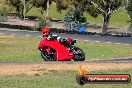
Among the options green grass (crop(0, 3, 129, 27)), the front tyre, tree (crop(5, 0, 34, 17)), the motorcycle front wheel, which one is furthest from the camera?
green grass (crop(0, 3, 129, 27))

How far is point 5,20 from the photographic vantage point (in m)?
70.1

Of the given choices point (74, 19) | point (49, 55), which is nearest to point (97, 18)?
point (74, 19)

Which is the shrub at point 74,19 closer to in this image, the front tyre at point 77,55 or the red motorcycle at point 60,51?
the red motorcycle at point 60,51

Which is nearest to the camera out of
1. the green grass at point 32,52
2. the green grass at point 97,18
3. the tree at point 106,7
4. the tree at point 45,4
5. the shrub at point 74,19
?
the green grass at point 32,52

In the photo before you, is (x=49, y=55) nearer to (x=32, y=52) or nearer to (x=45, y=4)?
(x=32, y=52)

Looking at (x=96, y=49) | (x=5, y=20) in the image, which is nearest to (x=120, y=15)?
(x=5, y=20)

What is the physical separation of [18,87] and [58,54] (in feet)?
30.3

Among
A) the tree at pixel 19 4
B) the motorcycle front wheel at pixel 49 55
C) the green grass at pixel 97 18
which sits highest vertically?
the motorcycle front wheel at pixel 49 55

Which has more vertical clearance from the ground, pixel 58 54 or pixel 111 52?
pixel 58 54

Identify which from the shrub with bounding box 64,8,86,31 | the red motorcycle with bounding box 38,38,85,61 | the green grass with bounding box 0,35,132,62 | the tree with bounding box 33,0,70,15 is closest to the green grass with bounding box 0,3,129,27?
the tree with bounding box 33,0,70,15

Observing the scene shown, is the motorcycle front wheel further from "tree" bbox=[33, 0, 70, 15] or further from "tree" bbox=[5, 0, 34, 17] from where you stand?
"tree" bbox=[33, 0, 70, 15]

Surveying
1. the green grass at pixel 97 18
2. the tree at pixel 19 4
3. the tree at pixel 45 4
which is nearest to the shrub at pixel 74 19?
the tree at pixel 45 4

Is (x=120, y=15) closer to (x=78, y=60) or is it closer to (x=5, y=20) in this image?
(x=5, y=20)

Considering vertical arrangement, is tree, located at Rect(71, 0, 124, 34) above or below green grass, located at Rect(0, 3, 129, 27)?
above
